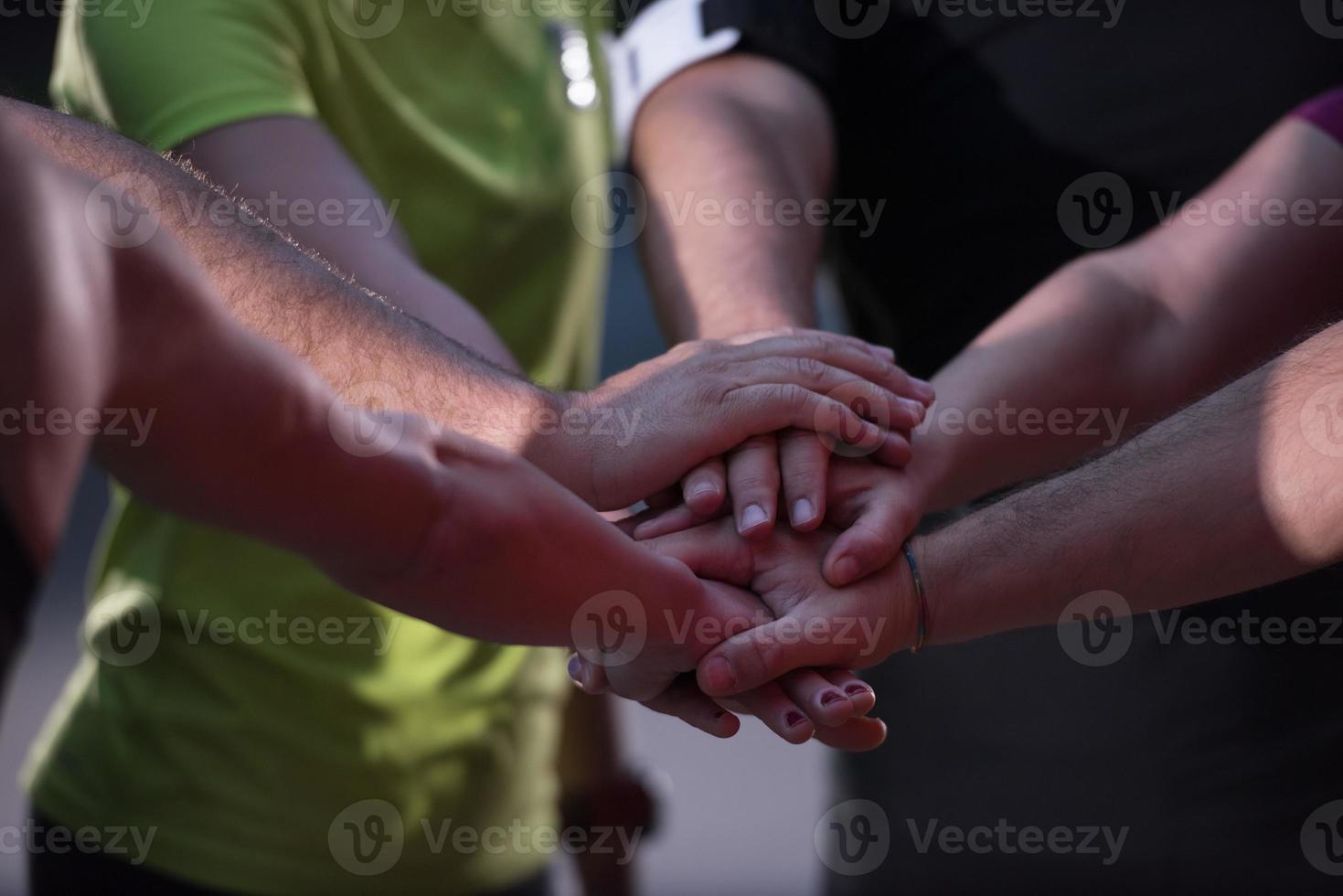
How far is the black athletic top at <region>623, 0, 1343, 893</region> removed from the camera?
1.51 metres

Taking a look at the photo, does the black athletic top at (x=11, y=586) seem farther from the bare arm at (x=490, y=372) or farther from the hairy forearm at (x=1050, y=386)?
the hairy forearm at (x=1050, y=386)

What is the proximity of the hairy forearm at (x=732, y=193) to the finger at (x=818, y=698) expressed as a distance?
1.49 feet

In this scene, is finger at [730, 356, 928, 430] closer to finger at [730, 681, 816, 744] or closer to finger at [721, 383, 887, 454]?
finger at [721, 383, 887, 454]

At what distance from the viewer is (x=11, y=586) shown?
543 mm

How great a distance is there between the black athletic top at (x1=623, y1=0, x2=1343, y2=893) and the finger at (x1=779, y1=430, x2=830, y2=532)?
392 millimetres

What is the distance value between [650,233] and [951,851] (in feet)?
3.02

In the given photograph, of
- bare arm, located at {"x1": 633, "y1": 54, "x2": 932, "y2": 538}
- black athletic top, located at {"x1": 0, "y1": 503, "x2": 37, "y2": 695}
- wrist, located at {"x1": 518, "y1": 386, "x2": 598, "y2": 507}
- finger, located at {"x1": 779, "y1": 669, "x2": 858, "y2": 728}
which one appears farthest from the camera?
bare arm, located at {"x1": 633, "y1": 54, "x2": 932, "y2": 538}

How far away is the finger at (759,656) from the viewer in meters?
1.29

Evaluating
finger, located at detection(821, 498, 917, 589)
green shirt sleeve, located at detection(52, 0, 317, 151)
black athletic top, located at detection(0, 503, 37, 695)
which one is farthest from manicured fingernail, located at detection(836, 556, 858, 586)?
black athletic top, located at detection(0, 503, 37, 695)

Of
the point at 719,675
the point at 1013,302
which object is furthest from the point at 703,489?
the point at 1013,302

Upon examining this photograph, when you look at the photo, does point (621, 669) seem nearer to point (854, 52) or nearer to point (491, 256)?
point (491, 256)

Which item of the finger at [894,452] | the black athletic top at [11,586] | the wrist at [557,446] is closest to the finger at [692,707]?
the wrist at [557,446]

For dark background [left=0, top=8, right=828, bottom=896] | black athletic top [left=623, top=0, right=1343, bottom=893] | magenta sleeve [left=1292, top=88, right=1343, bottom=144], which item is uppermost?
magenta sleeve [left=1292, top=88, right=1343, bottom=144]

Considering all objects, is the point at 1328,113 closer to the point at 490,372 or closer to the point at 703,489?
the point at 703,489
